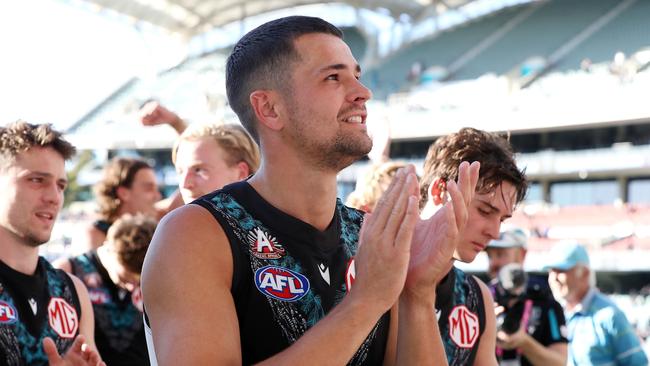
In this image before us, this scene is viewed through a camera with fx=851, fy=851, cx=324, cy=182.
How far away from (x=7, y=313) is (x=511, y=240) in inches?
151

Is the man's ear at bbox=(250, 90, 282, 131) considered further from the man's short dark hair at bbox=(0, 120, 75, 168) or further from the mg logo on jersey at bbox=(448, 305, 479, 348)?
the man's short dark hair at bbox=(0, 120, 75, 168)

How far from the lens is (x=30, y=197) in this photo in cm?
341

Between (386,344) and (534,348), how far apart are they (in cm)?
277

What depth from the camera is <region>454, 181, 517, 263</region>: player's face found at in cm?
315

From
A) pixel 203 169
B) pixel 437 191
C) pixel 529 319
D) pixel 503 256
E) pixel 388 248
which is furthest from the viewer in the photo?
pixel 503 256

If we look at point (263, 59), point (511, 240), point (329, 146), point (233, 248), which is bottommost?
point (511, 240)

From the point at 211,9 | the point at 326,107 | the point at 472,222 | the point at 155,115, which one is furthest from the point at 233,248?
the point at 211,9

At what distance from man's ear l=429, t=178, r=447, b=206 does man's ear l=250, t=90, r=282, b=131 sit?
994 millimetres

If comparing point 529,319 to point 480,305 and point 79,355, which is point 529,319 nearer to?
point 480,305

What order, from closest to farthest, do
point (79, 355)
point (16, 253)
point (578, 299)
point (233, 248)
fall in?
point (233, 248) < point (79, 355) < point (16, 253) < point (578, 299)

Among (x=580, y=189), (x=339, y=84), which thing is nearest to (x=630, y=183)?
(x=580, y=189)

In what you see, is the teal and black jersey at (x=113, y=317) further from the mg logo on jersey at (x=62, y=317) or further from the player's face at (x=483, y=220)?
the player's face at (x=483, y=220)

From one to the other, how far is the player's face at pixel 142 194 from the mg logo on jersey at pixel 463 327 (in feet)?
9.53

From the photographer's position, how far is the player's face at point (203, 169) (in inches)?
144
